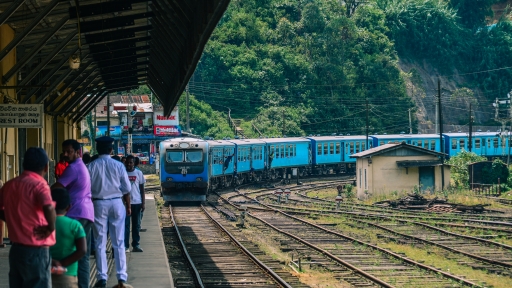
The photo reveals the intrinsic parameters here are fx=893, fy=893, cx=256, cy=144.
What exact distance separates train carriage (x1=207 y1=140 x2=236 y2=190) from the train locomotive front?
135 inches

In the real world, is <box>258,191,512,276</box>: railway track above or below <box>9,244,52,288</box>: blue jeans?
below

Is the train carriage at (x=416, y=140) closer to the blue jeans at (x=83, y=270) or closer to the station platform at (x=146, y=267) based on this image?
the station platform at (x=146, y=267)

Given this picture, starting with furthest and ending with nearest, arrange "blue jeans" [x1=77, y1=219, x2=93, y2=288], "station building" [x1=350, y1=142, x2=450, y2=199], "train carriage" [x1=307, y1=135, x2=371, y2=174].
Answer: "train carriage" [x1=307, y1=135, x2=371, y2=174]
"station building" [x1=350, y1=142, x2=450, y2=199]
"blue jeans" [x1=77, y1=219, x2=93, y2=288]

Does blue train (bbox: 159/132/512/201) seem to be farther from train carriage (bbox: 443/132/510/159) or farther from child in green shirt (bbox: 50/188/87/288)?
child in green shirt (bbox: 50/188/87/288)

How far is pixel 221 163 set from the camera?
3759 cm

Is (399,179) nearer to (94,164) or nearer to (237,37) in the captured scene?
(94,164)

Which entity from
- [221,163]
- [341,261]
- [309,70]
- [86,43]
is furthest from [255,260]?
[309,70]

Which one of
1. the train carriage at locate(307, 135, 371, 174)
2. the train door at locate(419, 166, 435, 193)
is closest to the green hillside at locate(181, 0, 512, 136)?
the train carriage at locate(307, 135, 371, 174)

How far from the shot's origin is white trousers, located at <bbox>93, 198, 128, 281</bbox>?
353 inches

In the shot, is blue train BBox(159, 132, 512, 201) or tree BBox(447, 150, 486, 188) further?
tree BBox(447, 150, 486, 188)

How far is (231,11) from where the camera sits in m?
75.1

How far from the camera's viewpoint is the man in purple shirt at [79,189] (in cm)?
786

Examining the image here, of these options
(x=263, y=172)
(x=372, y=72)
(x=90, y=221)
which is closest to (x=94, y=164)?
(x=90, y=221)

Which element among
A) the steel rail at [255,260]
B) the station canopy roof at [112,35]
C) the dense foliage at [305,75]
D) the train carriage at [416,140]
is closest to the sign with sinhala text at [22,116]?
the station canopy roof at [112,35]
